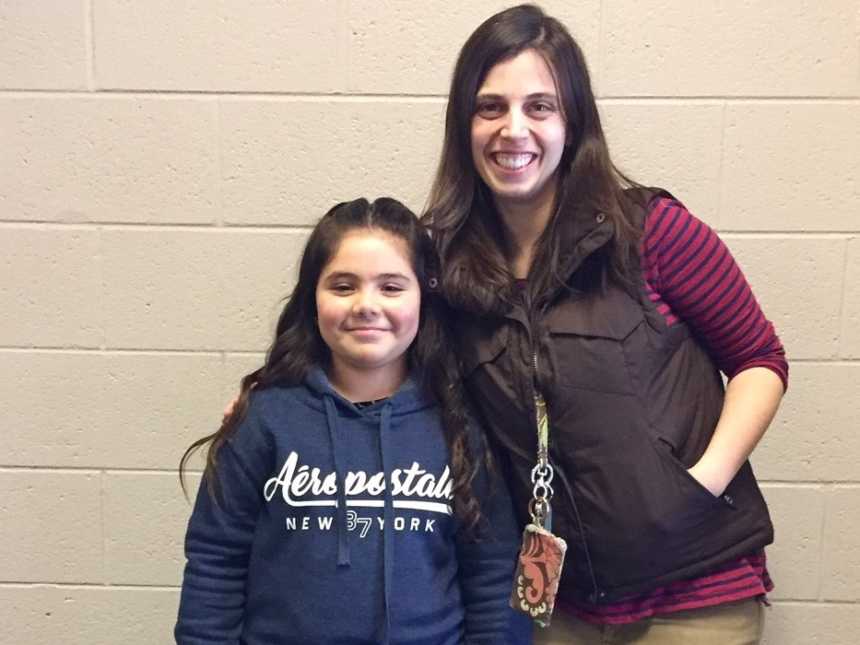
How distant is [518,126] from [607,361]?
352mm

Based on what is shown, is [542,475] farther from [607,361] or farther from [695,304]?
[695,304]

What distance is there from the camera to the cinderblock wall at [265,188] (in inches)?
62.2

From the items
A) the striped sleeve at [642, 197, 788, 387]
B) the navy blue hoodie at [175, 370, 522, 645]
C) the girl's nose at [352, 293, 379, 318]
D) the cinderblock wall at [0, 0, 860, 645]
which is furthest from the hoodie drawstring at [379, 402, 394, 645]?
the cinderblock wall at [0, 0, 860, 645]

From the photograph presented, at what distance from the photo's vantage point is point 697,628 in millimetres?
1194

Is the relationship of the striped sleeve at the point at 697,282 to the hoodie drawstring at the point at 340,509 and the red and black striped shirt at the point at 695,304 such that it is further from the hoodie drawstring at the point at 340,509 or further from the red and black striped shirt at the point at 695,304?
the hoodie drawstring at the point at 340,509

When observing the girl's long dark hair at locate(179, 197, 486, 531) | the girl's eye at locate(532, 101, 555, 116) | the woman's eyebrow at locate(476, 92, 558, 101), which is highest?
the woman's eyebrow at locate(476, 92, 558, 101)

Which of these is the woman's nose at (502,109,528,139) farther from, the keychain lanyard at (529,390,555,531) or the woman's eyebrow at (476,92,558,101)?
the keychain lanyard at (529,390,555,531)

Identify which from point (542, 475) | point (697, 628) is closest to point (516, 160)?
point (542, 475)

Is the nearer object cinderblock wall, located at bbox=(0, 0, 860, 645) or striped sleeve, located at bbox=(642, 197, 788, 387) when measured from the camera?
striped sleeve, located at bbox=(642, 197, 788, 387)

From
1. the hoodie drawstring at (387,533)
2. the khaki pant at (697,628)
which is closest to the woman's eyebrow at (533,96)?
the hoodie drawstring at (387,533)

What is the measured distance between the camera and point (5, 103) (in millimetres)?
1631

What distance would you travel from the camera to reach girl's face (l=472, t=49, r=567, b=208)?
1.17 meters

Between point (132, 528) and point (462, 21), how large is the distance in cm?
123

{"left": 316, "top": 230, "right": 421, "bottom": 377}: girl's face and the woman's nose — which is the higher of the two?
the woman's nose
